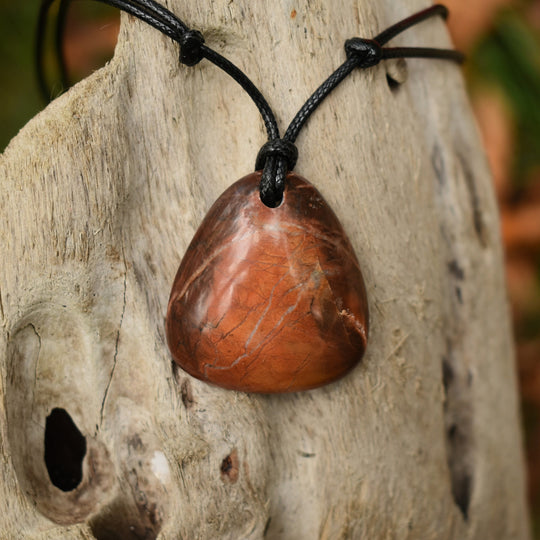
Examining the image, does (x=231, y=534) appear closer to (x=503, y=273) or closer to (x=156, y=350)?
(x=156, y=350)

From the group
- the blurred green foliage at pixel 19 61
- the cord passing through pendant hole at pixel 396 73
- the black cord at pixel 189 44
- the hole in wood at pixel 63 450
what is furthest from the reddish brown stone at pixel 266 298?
the blurred green foliage at pixel 19 61

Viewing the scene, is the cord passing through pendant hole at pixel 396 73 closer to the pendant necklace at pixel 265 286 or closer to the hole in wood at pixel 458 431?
the pendant necklace at pixel 265 286

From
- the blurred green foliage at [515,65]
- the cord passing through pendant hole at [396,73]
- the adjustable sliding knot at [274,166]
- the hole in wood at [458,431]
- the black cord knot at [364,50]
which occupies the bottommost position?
the hole in wood at [458,431]

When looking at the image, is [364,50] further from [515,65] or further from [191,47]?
[515,65]

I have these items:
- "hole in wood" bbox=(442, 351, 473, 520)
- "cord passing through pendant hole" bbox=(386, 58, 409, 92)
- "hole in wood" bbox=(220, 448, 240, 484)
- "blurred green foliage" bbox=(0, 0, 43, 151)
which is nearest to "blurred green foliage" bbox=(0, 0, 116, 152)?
"blurred green foliage" bbox=(0, 0, 43, 151)

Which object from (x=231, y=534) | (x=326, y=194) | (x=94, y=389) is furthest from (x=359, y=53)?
(x=231, y=534)

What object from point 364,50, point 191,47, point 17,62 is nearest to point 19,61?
point 17,62

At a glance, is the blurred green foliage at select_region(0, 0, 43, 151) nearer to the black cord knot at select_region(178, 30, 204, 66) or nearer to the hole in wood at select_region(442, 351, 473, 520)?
the black cord knot at select_region(178, 30, 204, 66)
